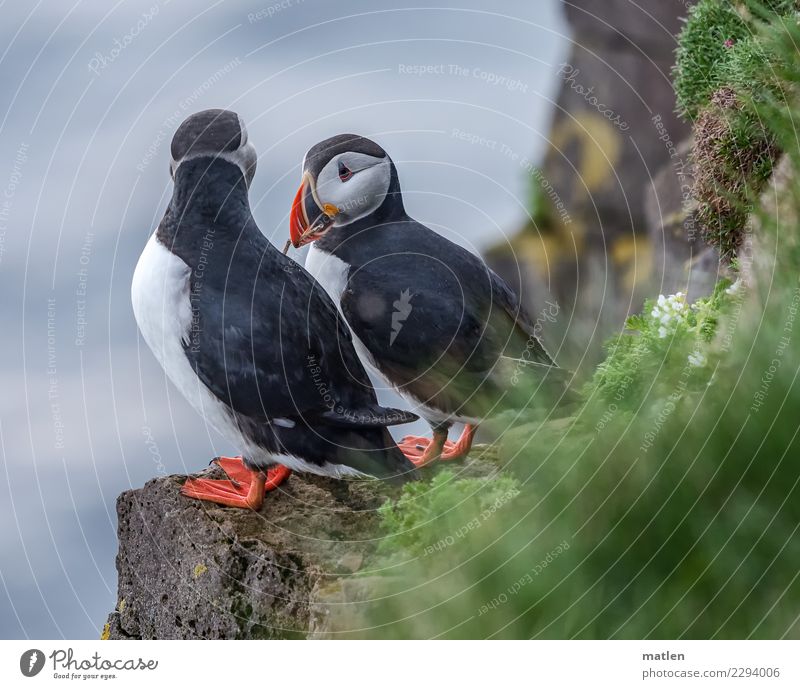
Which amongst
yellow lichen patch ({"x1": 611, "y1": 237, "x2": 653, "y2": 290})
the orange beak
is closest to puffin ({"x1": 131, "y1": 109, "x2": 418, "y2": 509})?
the orange beak

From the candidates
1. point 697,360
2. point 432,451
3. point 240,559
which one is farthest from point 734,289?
point 240,559

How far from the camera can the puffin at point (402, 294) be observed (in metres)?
3.89

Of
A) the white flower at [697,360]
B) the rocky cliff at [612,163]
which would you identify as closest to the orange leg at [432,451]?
the white flower at [697,360]

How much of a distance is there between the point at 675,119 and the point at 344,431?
17.5 feet

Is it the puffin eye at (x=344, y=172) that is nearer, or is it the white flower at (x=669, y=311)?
the puffin eye at (x=344, y=172)

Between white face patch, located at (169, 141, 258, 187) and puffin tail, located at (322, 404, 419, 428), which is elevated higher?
white face patch, located at (169, 141, 258, 187)

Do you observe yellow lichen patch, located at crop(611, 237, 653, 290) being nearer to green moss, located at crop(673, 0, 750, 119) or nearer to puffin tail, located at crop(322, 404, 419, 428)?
green moss, located at crop(673, 0, 750, 119)

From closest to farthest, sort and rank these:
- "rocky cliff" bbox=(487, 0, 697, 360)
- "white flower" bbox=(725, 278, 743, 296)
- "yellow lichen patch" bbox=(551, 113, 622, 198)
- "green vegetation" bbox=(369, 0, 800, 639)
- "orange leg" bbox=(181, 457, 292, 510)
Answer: "green vegetation" bbox=(369, 0, 800, 639), "orange leg" bbox=(181, 457, 292, 510), "white flower" bbox=(725, 278, 743, 296), "rocky cliff" bbox=(487, 0, 697, 360), "yellow lichen patch" bbox=(551, 113, 622, 198)

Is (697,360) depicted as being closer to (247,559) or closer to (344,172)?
(344,172)

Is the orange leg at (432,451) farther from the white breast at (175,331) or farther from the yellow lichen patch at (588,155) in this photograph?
the yellow lichen patch at (588,155)

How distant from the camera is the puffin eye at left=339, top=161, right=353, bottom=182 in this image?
3854mm

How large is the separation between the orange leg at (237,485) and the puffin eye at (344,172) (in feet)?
4.26

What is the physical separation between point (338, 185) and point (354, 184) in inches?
2.8
